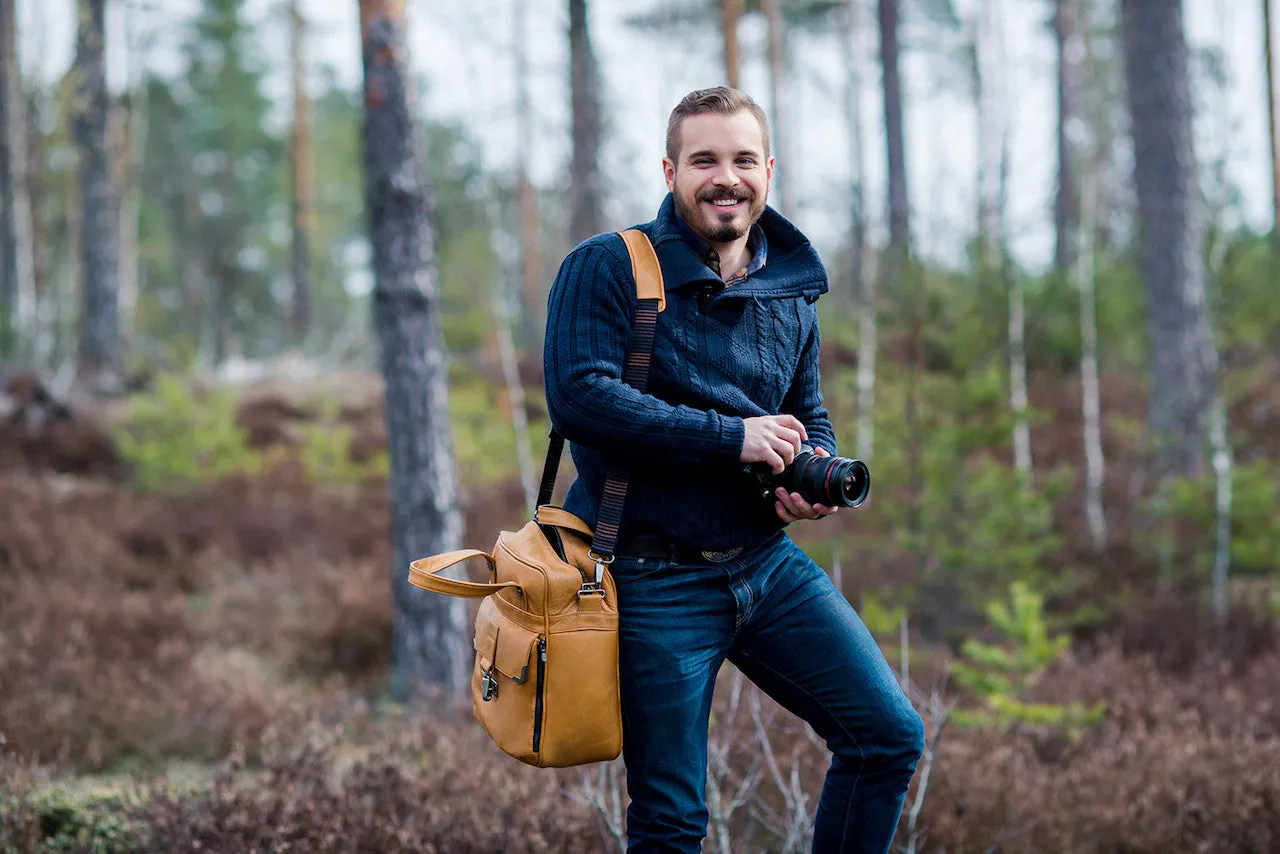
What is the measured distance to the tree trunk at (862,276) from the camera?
752cm

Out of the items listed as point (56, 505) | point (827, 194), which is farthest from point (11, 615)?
point (827, 194)

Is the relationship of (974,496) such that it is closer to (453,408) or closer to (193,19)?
(453,408)

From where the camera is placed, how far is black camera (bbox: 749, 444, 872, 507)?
214 centimetres

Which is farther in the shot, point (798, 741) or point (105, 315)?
point (105, 315)

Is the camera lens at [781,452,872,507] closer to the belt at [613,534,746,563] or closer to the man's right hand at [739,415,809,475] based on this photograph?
the man's right hand at [739,415,809,475]

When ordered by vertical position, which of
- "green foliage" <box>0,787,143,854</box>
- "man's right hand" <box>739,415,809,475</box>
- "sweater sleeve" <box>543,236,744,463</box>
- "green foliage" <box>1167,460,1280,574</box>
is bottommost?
"green foliage" <box>0,787,143,854</box>

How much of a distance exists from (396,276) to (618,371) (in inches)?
133

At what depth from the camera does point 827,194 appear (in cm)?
2755

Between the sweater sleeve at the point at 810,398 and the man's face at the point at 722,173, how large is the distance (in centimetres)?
41

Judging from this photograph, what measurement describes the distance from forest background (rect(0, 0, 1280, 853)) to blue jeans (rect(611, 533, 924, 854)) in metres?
0.85

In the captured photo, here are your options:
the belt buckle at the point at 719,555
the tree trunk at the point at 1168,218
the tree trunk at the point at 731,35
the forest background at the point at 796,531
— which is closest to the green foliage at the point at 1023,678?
the forest background at the point at 796,531

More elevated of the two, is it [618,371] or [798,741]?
[618,371]

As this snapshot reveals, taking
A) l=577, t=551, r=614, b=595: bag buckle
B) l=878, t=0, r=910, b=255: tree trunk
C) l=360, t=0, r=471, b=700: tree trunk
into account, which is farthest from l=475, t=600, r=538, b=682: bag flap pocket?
l=878, t=0, r=910, b=255: tree trunk

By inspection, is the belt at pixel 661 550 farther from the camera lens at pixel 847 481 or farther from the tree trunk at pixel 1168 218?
the tree trunk at pixel 1168 218
